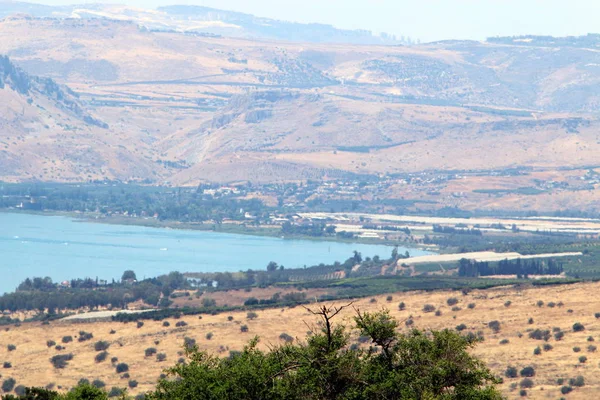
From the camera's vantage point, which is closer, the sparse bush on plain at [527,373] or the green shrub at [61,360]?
the sparse bush on plain at [527,373]

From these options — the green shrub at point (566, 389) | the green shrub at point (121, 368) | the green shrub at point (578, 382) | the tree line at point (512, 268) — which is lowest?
the tree line at point (512, 268)

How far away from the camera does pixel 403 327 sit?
85.4 meters

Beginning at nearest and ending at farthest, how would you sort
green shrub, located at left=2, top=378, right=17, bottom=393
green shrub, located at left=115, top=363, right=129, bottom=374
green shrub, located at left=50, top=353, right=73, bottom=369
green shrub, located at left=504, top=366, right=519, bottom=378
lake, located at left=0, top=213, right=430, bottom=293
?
green shrub, located at left=504, top=366, right=519, bottom=378
green shrub, located at left=2, top=378, right=17, bottom=393
green shrub, located at left=115, top=363, right=129, bottom=374
green shrub, located at left=50, top=353, right=73, bottom=369
lake, located at left=0, top=213, right=430, bottom=293

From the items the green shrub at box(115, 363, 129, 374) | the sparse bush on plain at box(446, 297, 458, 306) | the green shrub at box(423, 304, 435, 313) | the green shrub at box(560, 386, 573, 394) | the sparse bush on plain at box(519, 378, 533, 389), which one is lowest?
the green shrub at box(115, 363, 129, 374)

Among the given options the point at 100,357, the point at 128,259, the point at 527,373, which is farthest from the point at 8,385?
the point at 128,259

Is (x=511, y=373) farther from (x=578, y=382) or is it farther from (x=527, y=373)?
(x=578, y=382)

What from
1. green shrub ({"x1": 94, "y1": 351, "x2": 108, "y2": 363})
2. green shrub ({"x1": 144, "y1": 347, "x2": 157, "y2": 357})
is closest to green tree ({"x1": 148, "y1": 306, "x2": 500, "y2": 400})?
green shrub ({"x1": 94, "y1": 351, "x2": 108, "y2": 363})

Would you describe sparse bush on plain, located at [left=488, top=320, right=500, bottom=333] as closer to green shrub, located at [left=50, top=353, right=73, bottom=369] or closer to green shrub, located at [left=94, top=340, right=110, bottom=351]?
green shrub, located at [left=94, top=340, right=110, bottom=351]

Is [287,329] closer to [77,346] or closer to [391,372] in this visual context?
[77,346]

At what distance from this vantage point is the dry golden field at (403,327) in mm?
72000

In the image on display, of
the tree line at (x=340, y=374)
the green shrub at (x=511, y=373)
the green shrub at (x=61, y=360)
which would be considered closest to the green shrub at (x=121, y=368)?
the green shrub at (x=61, y=360)

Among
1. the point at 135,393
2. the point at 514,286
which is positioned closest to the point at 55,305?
the point at 514,286

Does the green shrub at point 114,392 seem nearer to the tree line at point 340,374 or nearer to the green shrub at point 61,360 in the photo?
the green shrub at point 61,360

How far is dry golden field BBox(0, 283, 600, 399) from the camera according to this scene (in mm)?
72000
